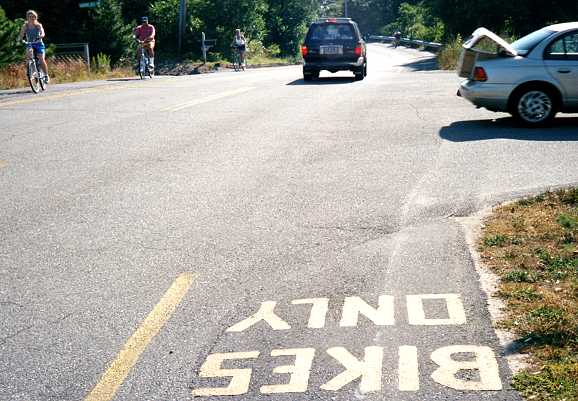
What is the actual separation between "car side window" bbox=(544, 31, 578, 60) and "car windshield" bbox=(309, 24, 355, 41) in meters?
12.0

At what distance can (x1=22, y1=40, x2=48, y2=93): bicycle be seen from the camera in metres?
20.7

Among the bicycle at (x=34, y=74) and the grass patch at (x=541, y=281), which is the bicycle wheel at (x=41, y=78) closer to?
the bicycle at (x=34, y=74)

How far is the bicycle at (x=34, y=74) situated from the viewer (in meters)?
20.7

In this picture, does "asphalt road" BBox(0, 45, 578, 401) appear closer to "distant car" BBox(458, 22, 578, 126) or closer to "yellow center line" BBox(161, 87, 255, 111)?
"distant car" BBox(458, 22, 578, 126)

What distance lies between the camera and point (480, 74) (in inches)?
528

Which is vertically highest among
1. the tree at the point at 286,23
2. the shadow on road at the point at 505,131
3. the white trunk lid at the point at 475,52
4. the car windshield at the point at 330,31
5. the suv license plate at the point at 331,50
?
the white trunk lid at the point at 475,52

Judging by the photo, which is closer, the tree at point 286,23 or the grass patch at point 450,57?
the grass patch at point 450,57

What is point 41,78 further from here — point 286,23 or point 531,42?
point 286,23

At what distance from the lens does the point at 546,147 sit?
36.5 ft

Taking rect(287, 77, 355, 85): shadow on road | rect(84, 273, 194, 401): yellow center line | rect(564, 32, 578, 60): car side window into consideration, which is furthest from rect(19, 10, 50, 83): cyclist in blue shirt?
rect(84, 273, 194, 401): yellow center line

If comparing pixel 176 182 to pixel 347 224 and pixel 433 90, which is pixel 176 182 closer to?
pixel 347 224

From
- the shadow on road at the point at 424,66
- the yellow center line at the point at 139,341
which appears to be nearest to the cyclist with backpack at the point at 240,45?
the shadow on road at the point at 424,66

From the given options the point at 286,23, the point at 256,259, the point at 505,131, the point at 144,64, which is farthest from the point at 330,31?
the point at 286,23

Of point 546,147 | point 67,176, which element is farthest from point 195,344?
point 546,147
